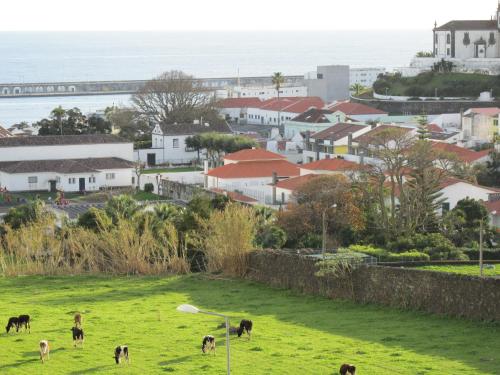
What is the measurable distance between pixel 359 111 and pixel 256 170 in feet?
85.7

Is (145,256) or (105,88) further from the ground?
(105,88)

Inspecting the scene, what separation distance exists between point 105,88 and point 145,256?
122432 millimetres

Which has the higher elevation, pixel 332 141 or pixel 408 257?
pixel 332 141

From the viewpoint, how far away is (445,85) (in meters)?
86.8

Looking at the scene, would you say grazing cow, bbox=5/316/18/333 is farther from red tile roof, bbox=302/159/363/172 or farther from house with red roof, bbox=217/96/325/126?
house with red roof, bbox=217/96/325/126

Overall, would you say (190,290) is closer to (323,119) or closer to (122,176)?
(122,176)

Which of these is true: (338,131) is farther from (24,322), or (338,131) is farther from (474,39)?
(24,322)

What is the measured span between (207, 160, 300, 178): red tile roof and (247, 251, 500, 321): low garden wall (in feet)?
89.7

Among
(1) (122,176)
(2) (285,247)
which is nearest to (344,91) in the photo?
(1) (122,176)

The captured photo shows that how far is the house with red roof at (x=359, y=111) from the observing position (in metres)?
83.7

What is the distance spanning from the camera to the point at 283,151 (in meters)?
72.0

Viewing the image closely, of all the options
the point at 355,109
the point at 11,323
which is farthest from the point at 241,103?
the point at 11,323

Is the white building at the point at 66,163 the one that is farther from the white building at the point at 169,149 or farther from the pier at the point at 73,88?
the pier at the point at 73,88

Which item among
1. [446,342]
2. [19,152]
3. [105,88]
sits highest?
[105,88]
